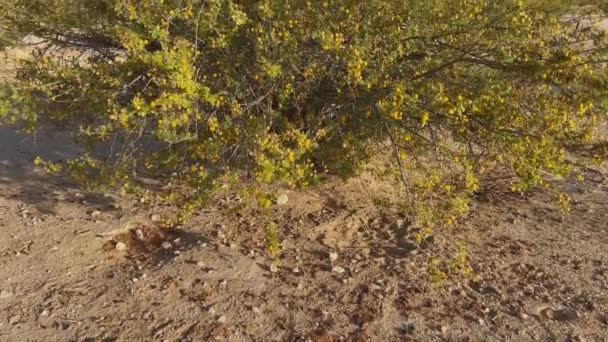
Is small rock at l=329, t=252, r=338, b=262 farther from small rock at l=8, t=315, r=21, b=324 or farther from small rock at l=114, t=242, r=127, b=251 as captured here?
small rock at l=8, t=315, r=21, b=324

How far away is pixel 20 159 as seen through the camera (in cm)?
683

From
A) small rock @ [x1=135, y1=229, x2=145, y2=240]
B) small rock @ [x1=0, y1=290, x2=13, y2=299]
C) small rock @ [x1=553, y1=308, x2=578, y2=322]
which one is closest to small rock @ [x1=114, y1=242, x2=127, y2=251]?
small rock @ [x1=135, y1=229, x2=145, y2=240]

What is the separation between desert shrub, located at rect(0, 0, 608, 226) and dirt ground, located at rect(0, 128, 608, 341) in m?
0.61

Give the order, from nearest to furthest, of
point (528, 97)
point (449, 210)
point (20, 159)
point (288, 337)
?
point (288, 337) → point (528, 97) → point (449, 210) → point (20, 159)

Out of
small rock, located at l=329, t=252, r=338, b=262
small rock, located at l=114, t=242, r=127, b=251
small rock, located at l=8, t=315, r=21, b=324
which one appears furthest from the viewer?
small rock, located at l=114, t=242, r=127, b=251

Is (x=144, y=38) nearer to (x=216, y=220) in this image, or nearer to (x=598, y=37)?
(x=216, y=220)

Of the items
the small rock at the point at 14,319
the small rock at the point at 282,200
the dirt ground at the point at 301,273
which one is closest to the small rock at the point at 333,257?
the dirt ground at the point at 301,273

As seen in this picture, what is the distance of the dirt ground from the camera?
3912mm

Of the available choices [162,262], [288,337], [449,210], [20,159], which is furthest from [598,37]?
[20,159]

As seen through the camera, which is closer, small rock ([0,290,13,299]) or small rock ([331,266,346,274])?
small rock ([0,290,13,299])

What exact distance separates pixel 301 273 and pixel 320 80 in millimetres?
1496

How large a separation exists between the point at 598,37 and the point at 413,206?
1.73 meters

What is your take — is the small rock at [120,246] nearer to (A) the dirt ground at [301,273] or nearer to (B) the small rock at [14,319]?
(A) the dirt ground at [301,273]

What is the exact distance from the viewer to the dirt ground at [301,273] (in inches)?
154
